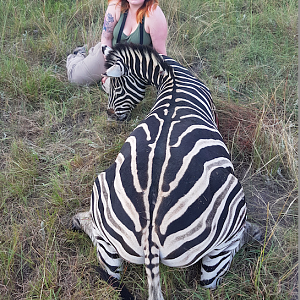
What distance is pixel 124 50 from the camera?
300 centimetres

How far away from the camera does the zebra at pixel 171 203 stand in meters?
1.71

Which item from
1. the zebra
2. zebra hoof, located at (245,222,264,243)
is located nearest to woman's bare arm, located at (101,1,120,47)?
the zebra

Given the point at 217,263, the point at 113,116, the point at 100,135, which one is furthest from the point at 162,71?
the point at 217,263

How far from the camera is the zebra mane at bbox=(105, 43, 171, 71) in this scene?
2811 millimetres

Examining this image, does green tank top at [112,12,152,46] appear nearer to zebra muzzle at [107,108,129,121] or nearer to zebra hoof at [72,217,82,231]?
zebra muzzle at [107,108,129,121]

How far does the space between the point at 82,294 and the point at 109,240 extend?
0.50 metres

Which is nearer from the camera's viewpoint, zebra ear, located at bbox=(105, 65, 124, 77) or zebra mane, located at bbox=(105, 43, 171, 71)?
zebra mane, located at bbox=(105, 43, 171, 71)

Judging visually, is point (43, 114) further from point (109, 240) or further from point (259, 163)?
point (259, 163)

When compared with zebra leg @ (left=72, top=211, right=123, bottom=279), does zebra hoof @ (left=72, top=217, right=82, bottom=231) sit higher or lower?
lower

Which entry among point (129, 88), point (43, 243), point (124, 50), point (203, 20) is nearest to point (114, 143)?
point (129, 88)

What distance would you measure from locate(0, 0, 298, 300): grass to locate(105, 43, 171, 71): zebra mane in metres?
0.69

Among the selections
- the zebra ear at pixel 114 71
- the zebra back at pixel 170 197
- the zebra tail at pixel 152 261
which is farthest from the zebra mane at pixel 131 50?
the zebra tail at pixel 152 261

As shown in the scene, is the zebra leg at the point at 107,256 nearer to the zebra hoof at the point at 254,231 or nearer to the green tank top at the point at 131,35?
the zebra hoof at the point at 254,231

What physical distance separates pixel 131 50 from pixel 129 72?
21cm
